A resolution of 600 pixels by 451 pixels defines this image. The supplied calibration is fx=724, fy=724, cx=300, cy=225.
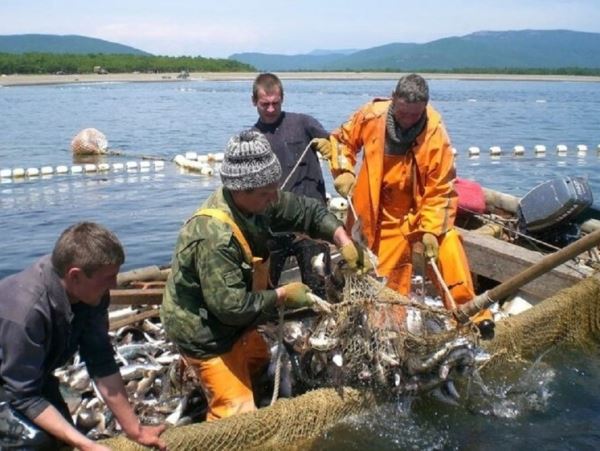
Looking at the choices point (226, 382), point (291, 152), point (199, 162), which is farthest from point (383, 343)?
point (199, 162)

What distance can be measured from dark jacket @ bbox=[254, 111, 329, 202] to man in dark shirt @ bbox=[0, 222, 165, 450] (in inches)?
132

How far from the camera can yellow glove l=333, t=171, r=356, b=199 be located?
6.30 meters

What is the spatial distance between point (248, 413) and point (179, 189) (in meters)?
14.9

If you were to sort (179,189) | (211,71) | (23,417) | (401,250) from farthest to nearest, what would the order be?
(211,71) < (179,189) < (401,250) < (23,417)

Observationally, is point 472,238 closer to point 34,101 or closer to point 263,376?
point 263,376

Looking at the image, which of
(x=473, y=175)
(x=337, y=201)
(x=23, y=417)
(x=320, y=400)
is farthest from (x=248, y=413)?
(x=473, y=175)

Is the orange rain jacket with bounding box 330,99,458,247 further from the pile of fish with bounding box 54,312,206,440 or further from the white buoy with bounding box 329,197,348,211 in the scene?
the white buoy with bounding box 329,197,348,211

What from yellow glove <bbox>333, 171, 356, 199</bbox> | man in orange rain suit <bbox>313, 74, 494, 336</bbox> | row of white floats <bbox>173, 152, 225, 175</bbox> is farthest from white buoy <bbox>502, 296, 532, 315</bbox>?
row of white floats <bbox>173, 152, 225, 175</bbox>

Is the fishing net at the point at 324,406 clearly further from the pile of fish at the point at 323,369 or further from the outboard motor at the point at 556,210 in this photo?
the outboard motor at the point at 556,210

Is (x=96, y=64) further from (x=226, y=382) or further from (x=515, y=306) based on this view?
(x=226, y=382)

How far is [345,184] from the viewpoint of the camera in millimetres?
6316

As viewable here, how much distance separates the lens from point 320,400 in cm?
485

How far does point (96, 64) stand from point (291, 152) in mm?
113254

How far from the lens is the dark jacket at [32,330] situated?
350 centimetres
